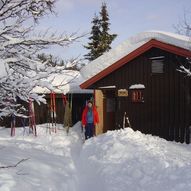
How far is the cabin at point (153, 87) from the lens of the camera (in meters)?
14.8

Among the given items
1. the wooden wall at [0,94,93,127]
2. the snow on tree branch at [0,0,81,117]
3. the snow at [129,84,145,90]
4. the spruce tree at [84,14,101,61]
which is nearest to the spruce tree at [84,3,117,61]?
the spruce tree at [84,14,101,61]

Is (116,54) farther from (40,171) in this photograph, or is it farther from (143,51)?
(40,171)

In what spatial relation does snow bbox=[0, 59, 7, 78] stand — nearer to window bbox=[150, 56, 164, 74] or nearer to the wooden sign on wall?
window bbox=[150, 56, 164, 74]

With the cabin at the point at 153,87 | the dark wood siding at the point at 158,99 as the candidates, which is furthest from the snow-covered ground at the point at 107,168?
the cabin at the point at 153,87

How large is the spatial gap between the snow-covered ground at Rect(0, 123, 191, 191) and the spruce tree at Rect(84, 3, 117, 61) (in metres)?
24.1

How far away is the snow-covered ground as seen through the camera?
813 centimetres

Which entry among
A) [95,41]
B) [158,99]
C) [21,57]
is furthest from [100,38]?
[21,57]

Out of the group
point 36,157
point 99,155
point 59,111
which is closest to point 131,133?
point 99,155

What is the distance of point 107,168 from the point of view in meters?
10.2

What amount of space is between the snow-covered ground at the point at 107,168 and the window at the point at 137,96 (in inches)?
79.9

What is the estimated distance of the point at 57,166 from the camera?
35.2 ft

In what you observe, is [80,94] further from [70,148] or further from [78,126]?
[70,148]

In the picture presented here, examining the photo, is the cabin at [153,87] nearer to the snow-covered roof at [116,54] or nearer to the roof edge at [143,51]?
the roof edge at [143,51]

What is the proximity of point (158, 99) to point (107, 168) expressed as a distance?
19.9 feet
